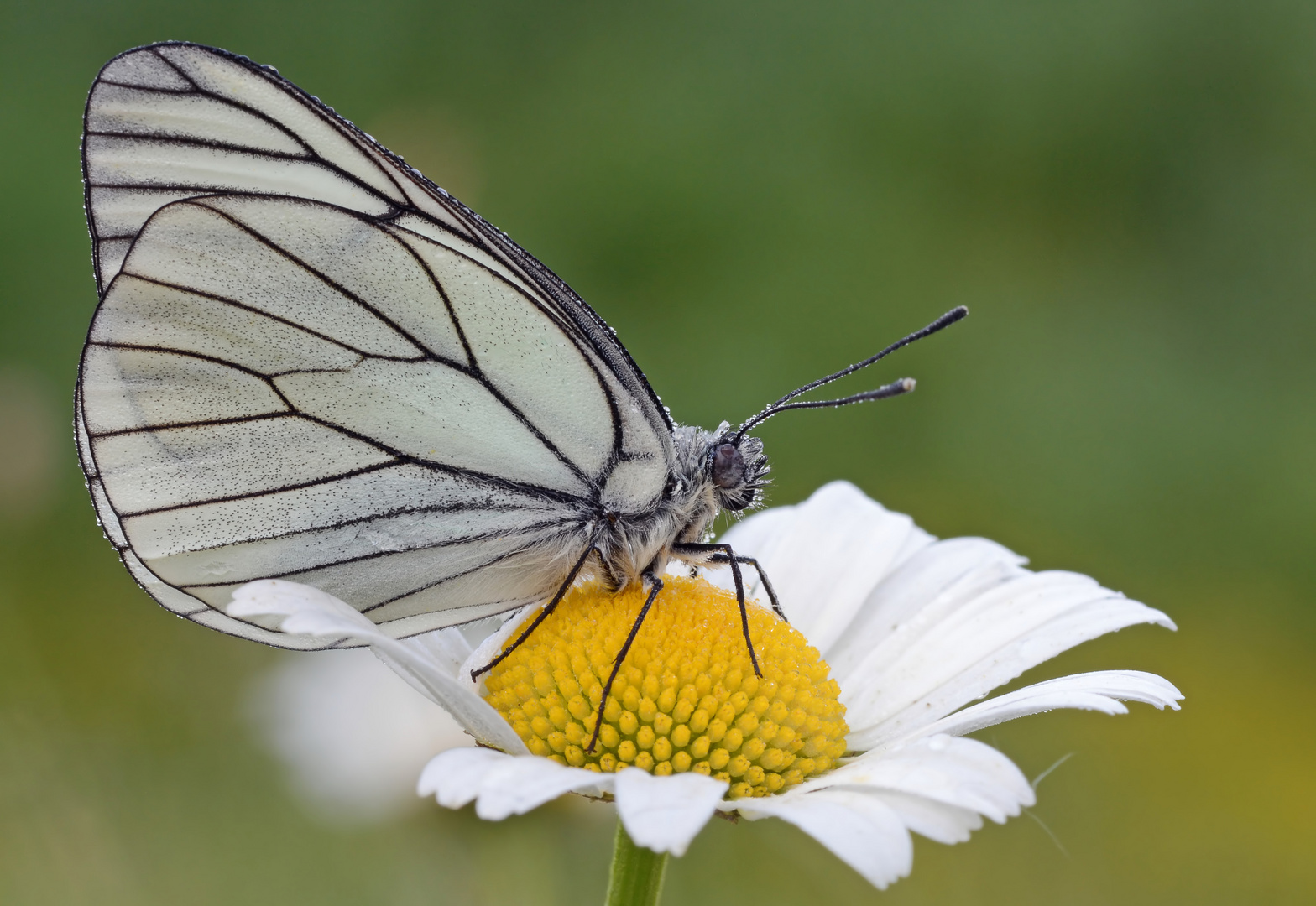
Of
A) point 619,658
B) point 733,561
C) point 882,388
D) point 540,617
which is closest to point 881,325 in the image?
point 882,388

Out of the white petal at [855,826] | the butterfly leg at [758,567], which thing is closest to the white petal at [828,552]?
the butterfly leg at [758,567]

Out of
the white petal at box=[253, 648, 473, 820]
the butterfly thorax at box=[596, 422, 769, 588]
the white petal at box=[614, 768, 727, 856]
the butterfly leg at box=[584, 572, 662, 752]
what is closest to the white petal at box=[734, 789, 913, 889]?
the white petal at box=[614, 768, 727, 856]

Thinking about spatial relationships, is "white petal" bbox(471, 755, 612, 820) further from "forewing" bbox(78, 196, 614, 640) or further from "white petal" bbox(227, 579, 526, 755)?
"forewing" bbox(78, 196, 614, 640)

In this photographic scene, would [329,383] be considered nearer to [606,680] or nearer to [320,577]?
[320,577]

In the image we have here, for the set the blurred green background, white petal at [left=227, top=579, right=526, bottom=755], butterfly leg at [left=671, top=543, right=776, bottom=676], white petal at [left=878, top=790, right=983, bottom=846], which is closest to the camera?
white petal at [left=878, top=790, right=983, bottom=846]

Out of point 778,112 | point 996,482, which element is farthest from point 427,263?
point 778,112

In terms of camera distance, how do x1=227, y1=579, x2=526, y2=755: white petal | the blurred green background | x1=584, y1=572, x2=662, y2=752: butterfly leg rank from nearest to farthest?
x1=227, y1=579, x2=526, y2=755: white petal < x1=584, y1=572, x2=662, y2=752: butterfly leg < the blurred green background

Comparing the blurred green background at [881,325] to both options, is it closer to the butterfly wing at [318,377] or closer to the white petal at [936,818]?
the butterfly wing at [318,377]
